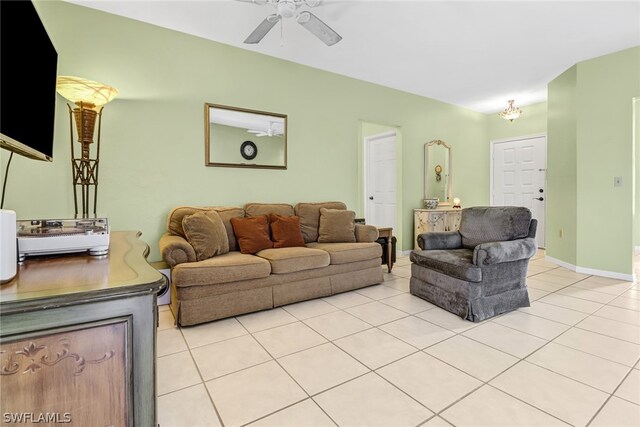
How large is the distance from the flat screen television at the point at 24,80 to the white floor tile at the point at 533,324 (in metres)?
3.09

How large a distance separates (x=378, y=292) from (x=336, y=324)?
95cm

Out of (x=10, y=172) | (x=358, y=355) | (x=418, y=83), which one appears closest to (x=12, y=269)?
(x=358, y=355)

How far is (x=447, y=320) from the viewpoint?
8.32 feet

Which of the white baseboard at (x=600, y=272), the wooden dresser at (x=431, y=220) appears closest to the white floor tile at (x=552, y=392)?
the white baseboard at (x=600, y=272)

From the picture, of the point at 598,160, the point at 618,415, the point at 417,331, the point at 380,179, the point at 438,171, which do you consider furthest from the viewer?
the point at 380,179

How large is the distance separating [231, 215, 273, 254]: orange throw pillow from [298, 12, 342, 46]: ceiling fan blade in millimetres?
1812

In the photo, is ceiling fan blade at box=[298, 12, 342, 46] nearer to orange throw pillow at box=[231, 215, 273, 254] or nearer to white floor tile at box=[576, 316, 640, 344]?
orange throw pillow at box=[231, 215, 273, 254]

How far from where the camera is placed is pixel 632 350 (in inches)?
80.4

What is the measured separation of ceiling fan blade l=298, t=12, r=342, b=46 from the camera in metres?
2.33

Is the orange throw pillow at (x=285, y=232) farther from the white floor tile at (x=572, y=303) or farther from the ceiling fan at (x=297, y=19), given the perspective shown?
the white floor tile at (x=572, y=303)

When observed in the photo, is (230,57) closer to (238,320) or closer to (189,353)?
(238,320)

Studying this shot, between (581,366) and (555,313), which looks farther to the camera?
(555,313)

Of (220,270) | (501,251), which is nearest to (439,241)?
(501,251)

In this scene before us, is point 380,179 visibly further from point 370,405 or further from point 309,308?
point 370,405
